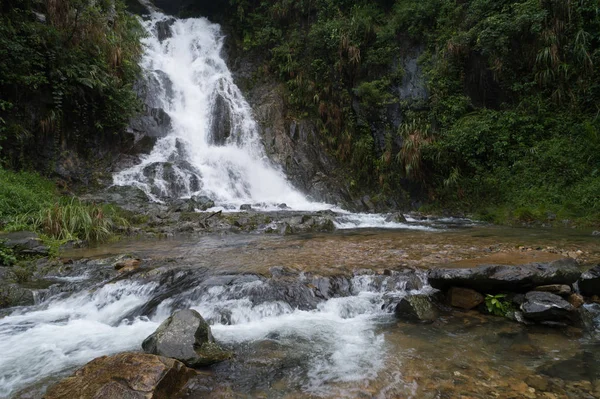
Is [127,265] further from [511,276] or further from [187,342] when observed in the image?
[511,276]

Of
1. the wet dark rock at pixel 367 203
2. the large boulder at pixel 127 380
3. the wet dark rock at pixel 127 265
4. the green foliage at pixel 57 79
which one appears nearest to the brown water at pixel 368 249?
the wet dark rock at pixel 127 265

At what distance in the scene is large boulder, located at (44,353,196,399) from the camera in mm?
2492

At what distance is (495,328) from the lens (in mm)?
3846

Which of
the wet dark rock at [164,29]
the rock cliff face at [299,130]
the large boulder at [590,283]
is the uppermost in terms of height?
the wet dark rock at [164,29]

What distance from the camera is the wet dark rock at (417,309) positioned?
4.17m

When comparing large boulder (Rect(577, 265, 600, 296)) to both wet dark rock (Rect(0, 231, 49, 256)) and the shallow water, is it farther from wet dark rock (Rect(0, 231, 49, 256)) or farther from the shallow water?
wet dark rock (Rect(0, 231, 49, 256))

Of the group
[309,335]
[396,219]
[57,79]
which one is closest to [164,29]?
[57,79]

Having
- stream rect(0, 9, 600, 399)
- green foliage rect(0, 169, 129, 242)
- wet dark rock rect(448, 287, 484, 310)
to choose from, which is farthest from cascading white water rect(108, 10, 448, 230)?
wet dark rock rect(448, 287, 484, 310)

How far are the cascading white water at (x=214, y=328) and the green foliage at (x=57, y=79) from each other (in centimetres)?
936

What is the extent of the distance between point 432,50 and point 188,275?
15.2m

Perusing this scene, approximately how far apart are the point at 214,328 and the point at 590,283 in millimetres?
4696

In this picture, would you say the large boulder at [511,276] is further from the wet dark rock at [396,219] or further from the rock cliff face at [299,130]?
the rock cliff face at [299,130]

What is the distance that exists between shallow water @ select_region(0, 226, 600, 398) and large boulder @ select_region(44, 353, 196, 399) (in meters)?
0.23

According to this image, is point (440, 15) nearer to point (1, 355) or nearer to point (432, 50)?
point (432, 50)
